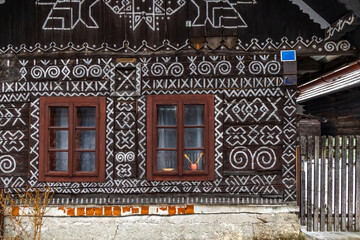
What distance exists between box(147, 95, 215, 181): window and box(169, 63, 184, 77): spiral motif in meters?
0.40

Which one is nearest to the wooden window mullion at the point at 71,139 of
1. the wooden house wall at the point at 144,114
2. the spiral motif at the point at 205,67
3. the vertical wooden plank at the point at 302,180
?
the wooden house wall at the point at 144,114

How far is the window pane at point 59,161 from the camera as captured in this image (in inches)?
193

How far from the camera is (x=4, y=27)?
16.3ft

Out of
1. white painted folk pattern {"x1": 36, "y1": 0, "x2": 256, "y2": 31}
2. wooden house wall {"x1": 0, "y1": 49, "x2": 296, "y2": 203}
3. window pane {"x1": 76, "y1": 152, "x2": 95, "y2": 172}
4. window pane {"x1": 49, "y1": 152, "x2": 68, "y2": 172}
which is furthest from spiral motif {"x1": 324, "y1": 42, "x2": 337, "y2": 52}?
window pane {"x1": 49, "y1": 152, "x2": 68, "y2": 172}

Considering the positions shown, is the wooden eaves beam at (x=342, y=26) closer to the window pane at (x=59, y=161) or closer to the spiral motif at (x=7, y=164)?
the window pane at (x=59, y=161)

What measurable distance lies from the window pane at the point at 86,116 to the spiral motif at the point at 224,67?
2.31 metres

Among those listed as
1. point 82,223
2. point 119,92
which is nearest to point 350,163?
point 119,92

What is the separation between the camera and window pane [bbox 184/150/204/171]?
16.0 ft

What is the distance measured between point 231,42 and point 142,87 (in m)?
1.76

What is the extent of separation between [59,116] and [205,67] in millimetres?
2707

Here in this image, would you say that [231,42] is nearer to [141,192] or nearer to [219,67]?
[219,67]

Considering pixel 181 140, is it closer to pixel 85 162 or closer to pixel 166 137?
pixel 166 137

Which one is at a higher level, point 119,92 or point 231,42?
point 231,42

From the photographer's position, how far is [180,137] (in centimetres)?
482
